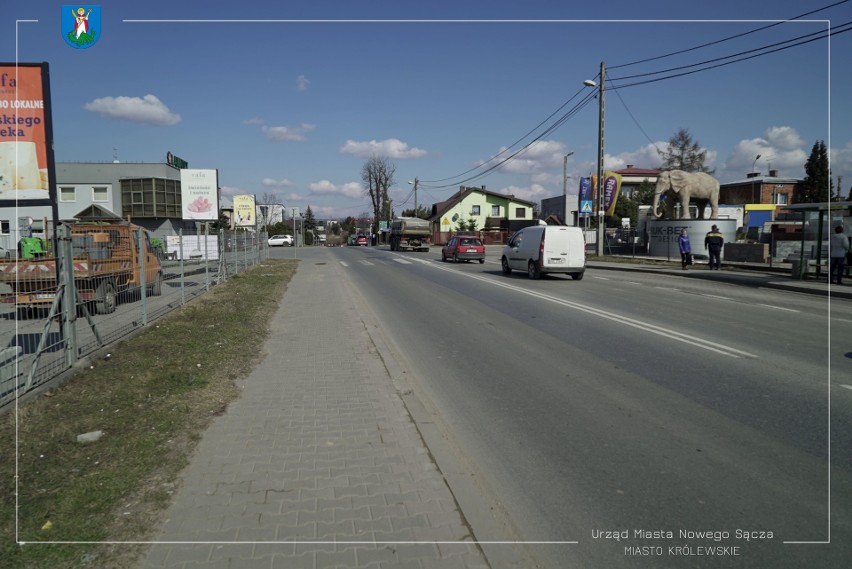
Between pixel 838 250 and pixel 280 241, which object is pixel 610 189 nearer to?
pixel 838 250

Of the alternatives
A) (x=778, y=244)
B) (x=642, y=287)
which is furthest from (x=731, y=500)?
(x=778, y=244)

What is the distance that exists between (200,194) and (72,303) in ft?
57.0

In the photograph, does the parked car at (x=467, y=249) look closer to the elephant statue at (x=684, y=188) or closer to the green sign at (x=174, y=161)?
the elephant statue at (x=684, y=188)

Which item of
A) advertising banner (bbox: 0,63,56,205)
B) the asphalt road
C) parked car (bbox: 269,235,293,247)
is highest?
advertising banner (bbox: 0,63,56,205)

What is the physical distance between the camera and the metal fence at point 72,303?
5672 millimetres

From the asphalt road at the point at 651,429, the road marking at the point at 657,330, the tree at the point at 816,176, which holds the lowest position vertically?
the asphalt road at the point at 651,429

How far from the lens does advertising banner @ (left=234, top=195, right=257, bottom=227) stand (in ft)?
131

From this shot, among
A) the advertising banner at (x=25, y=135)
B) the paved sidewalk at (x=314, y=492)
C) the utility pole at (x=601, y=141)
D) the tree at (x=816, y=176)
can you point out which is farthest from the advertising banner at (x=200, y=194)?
the tree at (x=816, y=176)

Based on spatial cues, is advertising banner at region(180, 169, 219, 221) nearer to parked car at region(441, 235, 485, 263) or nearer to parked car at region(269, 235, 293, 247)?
parked car at region(441, 235, 485, 263)

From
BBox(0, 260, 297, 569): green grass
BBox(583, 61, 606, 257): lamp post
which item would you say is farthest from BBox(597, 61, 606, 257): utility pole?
BBox(0, 260, 297, 569): green grass

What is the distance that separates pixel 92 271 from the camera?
25.5 ft

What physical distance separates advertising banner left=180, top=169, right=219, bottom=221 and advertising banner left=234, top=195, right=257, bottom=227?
17.0 m

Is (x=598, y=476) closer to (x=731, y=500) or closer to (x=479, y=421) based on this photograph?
(x=731, y=500)

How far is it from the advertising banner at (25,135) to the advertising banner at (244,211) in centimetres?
3413
